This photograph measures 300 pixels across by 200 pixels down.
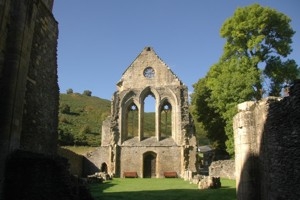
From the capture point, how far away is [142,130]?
29.7 meters

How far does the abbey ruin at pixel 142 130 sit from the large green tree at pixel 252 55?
4995mm

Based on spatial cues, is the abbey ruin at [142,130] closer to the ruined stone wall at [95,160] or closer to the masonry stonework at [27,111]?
the ruined stone wall at [95,160]

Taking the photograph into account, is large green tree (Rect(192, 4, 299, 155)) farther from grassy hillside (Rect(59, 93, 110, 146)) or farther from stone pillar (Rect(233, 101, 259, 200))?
grassy hillside (Rect(59, 93, 110, 146))

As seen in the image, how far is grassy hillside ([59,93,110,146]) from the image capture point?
4375 cm

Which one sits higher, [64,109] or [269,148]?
[64,109]

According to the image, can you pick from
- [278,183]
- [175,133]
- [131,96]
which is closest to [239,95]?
[175,133]

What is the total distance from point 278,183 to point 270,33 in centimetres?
1952

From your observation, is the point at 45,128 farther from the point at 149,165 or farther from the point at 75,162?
the point at 149,165

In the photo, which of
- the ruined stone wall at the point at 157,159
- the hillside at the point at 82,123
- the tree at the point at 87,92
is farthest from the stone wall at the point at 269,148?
the tree at the point at 87,92

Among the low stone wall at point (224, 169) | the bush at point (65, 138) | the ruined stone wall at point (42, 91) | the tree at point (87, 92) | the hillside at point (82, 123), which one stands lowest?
the low stone wall at point (224, 169)

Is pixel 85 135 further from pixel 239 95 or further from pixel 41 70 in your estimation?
pixel 41 70

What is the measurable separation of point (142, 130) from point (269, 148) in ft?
74.1

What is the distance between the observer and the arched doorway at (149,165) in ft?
94.3

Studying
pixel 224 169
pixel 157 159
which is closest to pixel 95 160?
pixel 157 159
